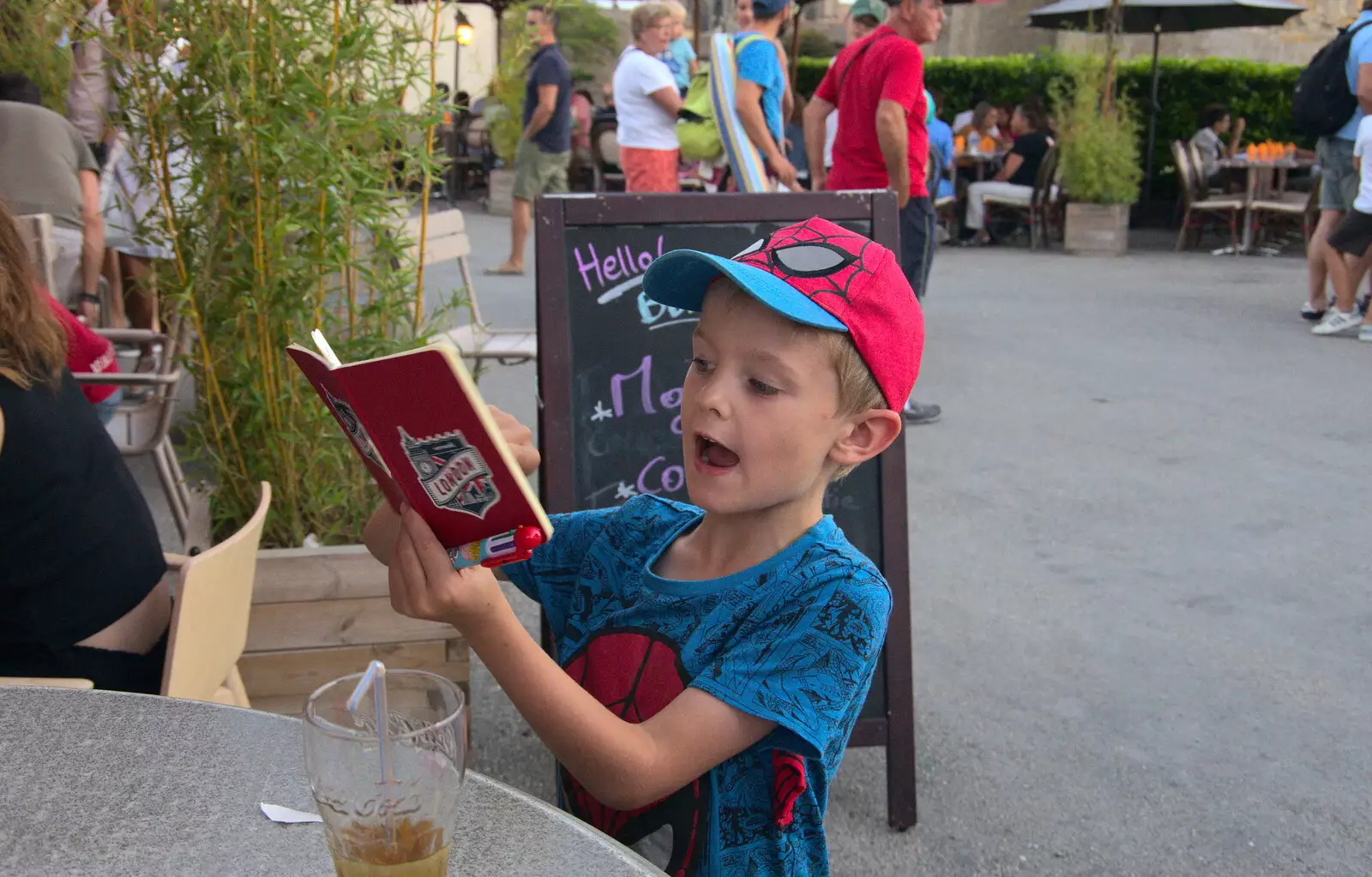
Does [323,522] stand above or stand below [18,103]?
below

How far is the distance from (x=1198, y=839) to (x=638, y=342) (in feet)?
5.10

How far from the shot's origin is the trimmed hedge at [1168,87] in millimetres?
15352

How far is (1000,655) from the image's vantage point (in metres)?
3.50

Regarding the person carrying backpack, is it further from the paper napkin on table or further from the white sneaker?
the paper napkin on table

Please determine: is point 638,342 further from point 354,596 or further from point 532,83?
point 532,83

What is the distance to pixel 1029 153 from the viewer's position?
515 inches

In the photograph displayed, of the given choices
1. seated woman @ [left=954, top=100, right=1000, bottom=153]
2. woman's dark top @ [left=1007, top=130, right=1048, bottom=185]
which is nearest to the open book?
woman's dark top @ [left=1007, top=130, right=1048, bottom=185]

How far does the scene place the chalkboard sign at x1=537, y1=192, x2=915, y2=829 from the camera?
→ 2590 millimetres

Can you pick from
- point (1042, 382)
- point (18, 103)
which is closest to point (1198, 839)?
point (1042, 382)

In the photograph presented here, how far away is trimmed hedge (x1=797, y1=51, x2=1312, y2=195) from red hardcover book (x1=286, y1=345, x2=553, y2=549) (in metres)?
15.1

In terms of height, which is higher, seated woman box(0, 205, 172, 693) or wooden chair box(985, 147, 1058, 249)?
wooden chair box(985, 147, 1058, 249)

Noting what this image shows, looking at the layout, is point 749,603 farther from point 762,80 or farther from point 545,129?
point 545,129

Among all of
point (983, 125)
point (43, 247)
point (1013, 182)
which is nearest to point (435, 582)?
point (43, 247)

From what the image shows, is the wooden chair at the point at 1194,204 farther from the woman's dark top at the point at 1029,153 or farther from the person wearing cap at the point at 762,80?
the person wearing cap at the point at 762,80
